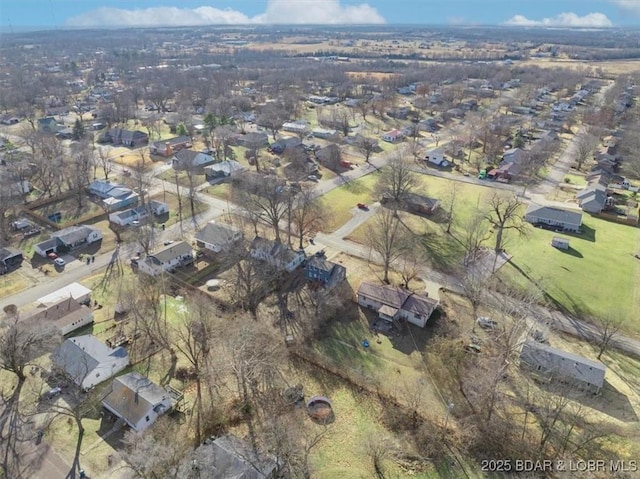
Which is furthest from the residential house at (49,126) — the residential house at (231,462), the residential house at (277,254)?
the residential house at (231,462)

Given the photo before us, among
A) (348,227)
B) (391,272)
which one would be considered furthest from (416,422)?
(348,227)

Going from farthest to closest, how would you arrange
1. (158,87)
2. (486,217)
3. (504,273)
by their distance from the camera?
(158,87) < (486,217) < (504,273)

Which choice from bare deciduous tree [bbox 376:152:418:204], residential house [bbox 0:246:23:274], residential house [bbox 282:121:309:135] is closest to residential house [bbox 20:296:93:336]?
residential house [bbox 0:246:23:274]

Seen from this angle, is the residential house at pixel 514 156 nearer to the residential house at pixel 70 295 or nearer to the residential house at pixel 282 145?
the residential house at pixel 282 145

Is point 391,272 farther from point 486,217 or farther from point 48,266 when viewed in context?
point 48,266

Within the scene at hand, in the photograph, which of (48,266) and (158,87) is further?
(158,87)

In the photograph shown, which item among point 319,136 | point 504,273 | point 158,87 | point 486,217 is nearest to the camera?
point 504,273
